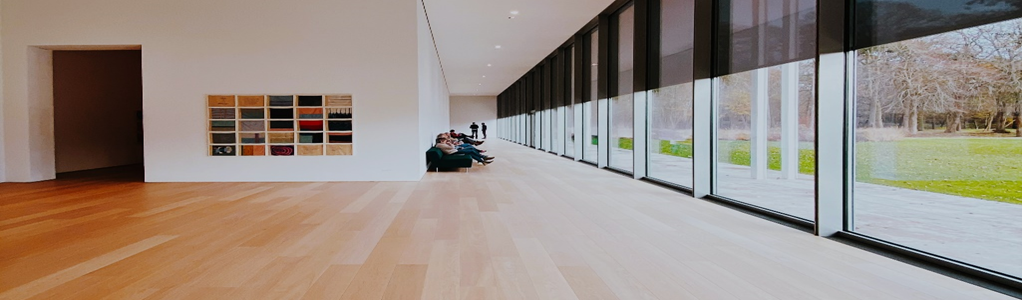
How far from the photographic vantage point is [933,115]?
3.30 m

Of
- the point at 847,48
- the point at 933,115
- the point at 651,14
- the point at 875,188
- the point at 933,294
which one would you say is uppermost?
the point at 651,14

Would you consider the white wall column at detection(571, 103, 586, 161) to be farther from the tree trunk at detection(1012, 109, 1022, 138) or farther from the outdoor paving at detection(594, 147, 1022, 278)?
the tree trunk at detection(1012, 109, 1022, 138)

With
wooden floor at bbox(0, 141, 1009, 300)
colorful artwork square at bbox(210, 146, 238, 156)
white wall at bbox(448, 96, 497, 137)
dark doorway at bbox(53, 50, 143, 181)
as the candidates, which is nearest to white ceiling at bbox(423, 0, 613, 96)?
colorful artwork square at bbox(210, 146, 238, 156)

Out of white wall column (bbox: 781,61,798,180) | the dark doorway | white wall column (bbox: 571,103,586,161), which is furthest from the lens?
white wall column (bbox: 571,103,586,161)

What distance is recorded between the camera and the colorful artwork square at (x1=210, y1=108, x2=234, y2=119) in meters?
8.06

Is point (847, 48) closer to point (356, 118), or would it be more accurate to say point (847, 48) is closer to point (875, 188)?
point (875, 188)

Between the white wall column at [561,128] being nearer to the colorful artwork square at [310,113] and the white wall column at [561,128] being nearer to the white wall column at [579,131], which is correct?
the white wall column at [579,131]

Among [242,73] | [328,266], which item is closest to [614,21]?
[242,73]

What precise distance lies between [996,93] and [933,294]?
117 centimetres

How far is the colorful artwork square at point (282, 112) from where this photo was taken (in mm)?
8062

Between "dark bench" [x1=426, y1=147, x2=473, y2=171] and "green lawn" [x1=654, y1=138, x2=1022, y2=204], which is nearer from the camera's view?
"green lawn" [x1=654, y1=138, x2=1022, y2=204]

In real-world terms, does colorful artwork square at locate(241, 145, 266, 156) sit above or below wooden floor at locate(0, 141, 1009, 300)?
above

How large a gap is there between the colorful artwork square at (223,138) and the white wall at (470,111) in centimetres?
2592

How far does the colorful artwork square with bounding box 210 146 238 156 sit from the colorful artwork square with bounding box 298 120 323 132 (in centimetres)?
109
